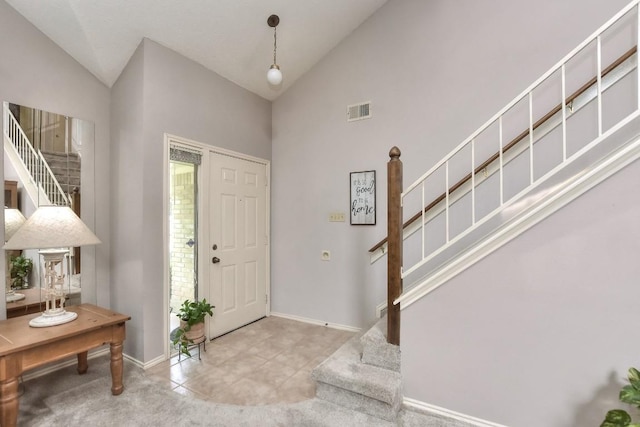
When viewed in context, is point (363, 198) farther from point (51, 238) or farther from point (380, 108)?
point (51, 238)

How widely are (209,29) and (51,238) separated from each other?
216 centimetres

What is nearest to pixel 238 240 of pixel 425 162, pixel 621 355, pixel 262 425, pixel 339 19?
pixel 262 425

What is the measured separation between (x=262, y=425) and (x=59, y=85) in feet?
10.2

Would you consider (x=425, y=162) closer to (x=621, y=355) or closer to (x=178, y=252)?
(x=621, y=355)

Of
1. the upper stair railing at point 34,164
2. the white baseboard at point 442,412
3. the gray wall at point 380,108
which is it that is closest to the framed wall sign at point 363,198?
the gray wall at point 380,108

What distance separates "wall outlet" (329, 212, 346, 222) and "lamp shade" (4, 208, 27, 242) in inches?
108

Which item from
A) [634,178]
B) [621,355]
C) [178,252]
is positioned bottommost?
[621,355]

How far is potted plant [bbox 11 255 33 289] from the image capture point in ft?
7.43

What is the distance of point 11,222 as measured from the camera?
224 cm

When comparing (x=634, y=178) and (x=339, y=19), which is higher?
(x=339, y=19)

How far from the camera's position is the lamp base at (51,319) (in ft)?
6.46

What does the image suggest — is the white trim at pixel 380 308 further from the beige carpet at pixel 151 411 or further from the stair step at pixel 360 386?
the beige carpet at pixel 151 411

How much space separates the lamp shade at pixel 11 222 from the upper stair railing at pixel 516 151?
2.80 metres

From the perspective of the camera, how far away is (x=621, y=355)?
1533mm
